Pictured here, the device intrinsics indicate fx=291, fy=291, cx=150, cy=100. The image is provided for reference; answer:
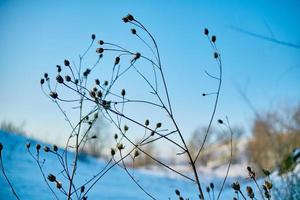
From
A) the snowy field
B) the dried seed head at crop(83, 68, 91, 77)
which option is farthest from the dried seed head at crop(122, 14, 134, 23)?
the snowy field

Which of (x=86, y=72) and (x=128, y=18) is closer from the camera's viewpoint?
(x=128, y=18)

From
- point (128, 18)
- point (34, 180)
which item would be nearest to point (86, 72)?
point (128, 18)

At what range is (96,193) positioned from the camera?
14.6 feet

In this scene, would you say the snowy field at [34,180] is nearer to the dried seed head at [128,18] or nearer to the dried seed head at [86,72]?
the dried seed head at [86,72]

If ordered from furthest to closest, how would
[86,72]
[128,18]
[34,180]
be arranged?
[34,180], [86,72], [128,18]

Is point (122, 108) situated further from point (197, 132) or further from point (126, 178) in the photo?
point (197, 132)

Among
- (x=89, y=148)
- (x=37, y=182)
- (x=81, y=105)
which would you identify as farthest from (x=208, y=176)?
(x=81, y=105)

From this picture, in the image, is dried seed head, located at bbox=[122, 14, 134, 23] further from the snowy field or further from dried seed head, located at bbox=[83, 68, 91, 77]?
the snowy field

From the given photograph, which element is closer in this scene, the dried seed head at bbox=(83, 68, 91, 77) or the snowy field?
the dried seed head at bbox=(83, 68, 91, 77)

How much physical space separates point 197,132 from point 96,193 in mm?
30747

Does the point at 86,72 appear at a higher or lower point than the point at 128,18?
higher

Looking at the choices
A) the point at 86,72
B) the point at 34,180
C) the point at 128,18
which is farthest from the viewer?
the point at 34,180

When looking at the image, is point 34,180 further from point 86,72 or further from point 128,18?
point 128,18

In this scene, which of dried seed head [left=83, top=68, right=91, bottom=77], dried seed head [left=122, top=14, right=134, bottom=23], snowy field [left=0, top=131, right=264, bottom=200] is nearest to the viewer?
dried seed head [left=122, top=14, right=134, bottom=23]
